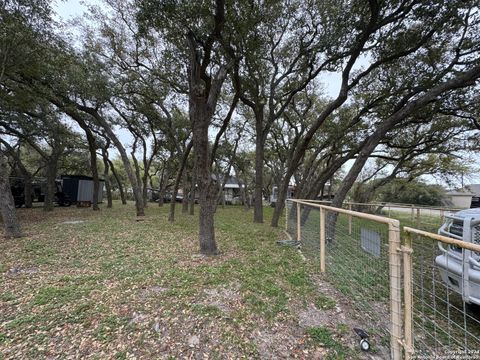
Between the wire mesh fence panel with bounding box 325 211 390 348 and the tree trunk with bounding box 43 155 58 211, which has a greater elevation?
the tree trunk with bounding box 43 155 58 211

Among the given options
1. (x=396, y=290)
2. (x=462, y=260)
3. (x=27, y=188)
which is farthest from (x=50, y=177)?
(x=462, y=260)

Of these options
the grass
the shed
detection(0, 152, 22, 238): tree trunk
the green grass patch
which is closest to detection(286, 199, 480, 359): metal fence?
the green grass patch

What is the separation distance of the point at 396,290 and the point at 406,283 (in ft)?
0.46

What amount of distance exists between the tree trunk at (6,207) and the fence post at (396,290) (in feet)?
25.9

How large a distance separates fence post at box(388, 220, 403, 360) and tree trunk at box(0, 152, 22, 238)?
790 centimetres

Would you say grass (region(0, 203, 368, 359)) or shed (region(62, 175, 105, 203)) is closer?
grass (region(0, 203, 368, 359))

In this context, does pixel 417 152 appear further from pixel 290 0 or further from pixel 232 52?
pixel 232 52

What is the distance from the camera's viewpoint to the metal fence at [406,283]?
1608 mm

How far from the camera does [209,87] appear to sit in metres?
4.70

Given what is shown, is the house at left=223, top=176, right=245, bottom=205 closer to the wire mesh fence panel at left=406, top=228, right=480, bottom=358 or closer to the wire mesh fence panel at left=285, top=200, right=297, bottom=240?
the wire mesh fence panel at left=285, top=200, right=297, bottom=240

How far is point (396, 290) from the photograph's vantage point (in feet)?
5.40

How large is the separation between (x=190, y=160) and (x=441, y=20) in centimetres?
1632

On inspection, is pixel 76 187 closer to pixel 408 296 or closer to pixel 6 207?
pixel 6 207

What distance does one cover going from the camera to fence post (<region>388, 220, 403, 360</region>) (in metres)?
1.64
